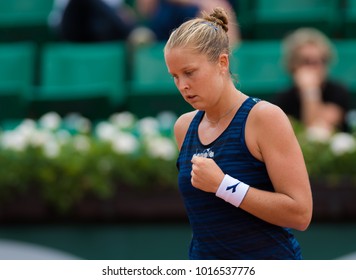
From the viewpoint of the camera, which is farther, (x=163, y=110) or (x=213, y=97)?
(x=163, y=110)

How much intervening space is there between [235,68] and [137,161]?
1.66 metres

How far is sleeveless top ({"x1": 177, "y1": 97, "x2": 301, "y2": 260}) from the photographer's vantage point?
2160 millimetres

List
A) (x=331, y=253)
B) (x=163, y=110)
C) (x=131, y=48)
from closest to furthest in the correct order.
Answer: (x=331, y=253) < (x=163, y=110) < (x=131, y=48)

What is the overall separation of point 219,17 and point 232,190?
503mm

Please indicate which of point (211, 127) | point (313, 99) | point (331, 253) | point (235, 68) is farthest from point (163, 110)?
point (211, 127)

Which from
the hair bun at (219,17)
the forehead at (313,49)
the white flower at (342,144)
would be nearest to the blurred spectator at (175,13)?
the forehead at (313,49)

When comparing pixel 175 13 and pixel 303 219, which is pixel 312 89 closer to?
pixel 175 13

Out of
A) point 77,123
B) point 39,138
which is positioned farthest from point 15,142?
point 77,123

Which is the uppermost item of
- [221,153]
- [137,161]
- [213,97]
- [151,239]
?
[213,97]

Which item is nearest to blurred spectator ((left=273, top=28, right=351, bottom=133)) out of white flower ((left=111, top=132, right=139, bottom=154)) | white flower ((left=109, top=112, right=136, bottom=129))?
white flower ((left=109, top=112, right=136, bottom=129))

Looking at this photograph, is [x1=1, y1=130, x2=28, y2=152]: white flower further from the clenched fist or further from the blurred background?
the clenched fist

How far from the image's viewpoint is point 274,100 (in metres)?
5.03

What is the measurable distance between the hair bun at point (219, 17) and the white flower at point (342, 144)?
2.08 meters
